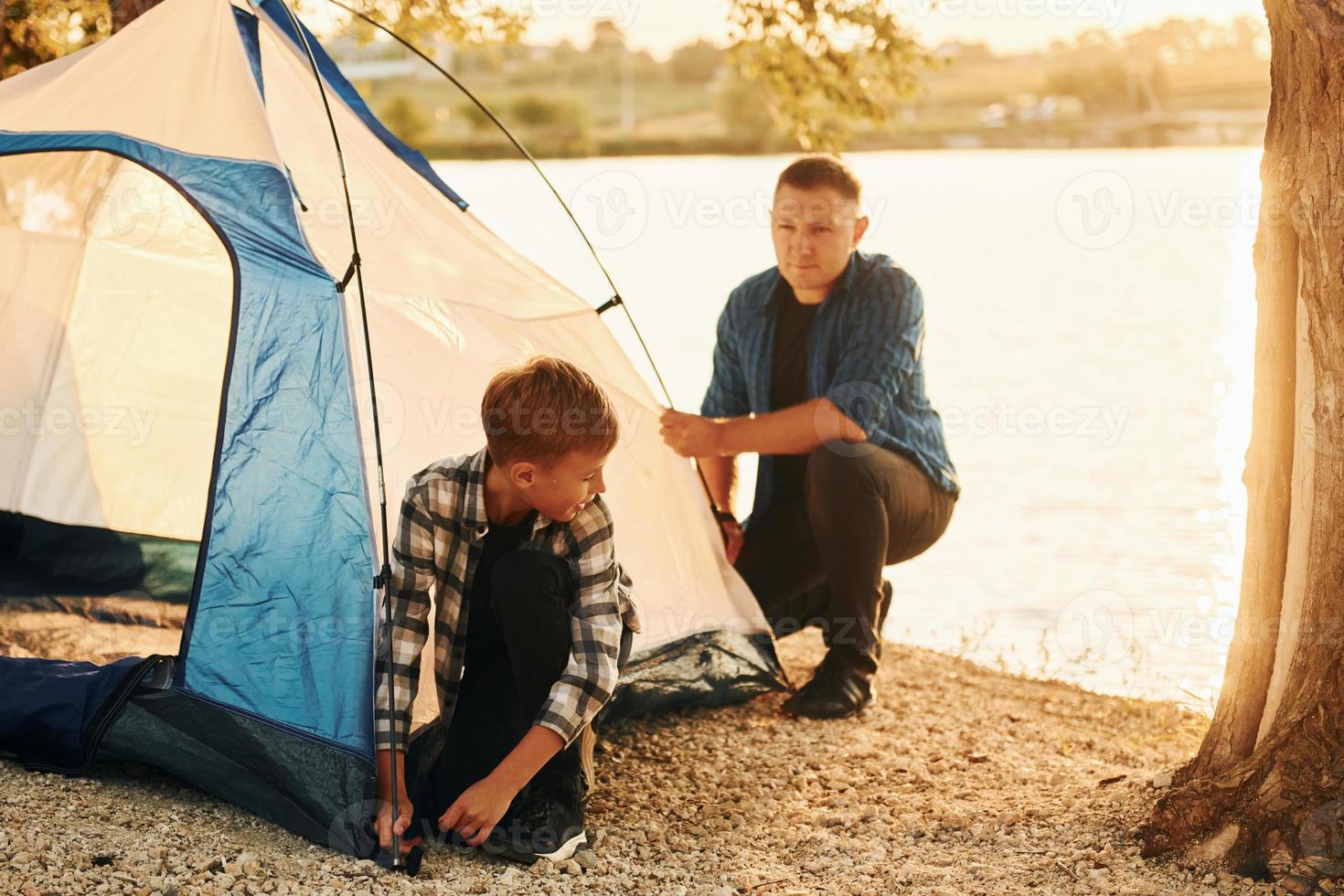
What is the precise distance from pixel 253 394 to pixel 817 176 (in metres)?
1.63

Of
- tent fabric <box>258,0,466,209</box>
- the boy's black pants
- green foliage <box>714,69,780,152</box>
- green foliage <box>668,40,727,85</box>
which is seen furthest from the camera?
green foliage <box>668,40,727,85</box>

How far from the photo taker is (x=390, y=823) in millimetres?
2520

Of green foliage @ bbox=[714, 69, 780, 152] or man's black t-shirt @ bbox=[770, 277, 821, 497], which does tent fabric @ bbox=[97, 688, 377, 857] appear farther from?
green foliage @ bbox=[714, 69, 780, 152]

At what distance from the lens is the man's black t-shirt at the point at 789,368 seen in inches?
152

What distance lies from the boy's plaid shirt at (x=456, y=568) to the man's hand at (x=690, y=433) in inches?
33.8

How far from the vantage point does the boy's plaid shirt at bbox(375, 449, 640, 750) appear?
98.8 inches

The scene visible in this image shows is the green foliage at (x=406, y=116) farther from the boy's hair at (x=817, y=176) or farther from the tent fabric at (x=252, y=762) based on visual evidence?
the tent fabric at (x=252, y=762)

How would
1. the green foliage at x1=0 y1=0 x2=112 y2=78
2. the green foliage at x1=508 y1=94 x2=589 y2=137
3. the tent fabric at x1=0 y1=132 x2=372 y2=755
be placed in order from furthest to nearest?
the green foliage at x1=508 y1=94 x2=589 y2=137 → the green foliage at x1=0 y1=0 x2=112 y2=78 → the tent fabric at x1=0 y1=132 x2=372 y2=755

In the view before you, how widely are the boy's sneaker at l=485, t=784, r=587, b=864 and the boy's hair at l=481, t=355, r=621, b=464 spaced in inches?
26.8
